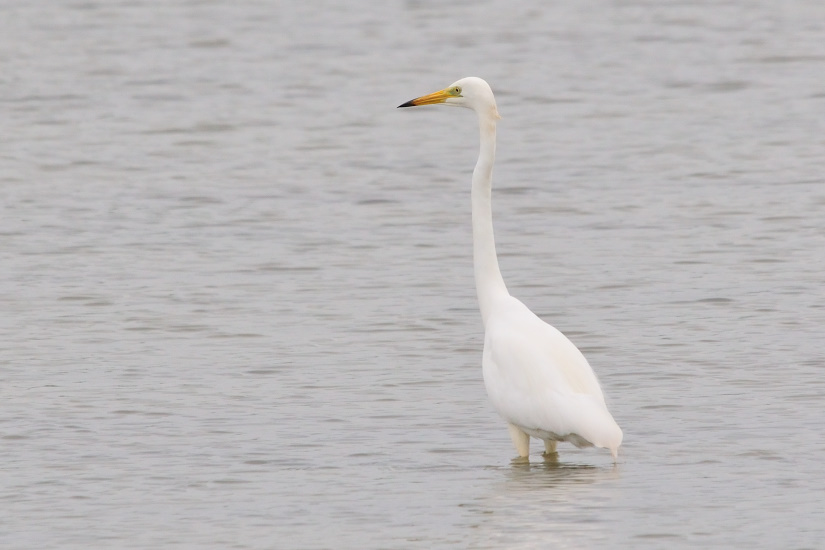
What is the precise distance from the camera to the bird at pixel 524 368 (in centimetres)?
953

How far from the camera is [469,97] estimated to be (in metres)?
10.9

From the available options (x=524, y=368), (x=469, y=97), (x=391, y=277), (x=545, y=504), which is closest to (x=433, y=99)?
(x=469, y=97)

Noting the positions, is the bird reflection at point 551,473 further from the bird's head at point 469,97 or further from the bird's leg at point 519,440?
the bird's head at point 469,97

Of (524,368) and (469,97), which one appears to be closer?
(524,368)

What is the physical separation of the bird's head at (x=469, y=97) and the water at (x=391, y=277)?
193 centimetres

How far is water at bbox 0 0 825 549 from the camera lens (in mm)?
9117

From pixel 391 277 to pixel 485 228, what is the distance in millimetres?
4117

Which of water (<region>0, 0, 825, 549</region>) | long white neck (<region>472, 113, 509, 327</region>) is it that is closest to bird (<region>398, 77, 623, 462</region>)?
→ long white neck (<region>472, 113, 509, 327</region>)

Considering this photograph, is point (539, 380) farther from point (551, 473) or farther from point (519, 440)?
point (551, 473)

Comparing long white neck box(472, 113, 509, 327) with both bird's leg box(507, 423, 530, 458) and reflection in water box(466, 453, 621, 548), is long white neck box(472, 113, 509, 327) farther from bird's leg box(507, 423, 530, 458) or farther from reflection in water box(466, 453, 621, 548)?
reflection in water box(466, 453, 621, 548)

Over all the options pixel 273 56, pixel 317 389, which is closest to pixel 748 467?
pixel 317 389

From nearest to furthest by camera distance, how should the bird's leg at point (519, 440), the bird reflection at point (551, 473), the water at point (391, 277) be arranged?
the water at point (391, 277), the bird reflection at point (551, 473), the bird's leg at point (519, 440)

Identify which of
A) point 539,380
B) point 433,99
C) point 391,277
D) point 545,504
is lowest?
point 391,277

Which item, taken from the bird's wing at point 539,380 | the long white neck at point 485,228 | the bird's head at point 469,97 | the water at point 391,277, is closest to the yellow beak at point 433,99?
the bird's head at point 469,97
